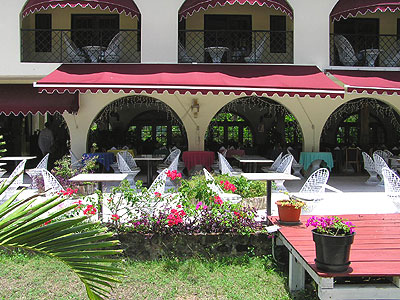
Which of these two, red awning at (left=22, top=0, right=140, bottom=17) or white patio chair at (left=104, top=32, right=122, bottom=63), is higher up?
red awning at (left=22, top=0, right=140, bottom=17)

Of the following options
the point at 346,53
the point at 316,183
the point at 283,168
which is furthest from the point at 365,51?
the point at 316,183

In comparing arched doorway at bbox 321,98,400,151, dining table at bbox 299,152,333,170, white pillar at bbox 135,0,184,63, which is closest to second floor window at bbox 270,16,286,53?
white pillar at bbox 135,0,184,63

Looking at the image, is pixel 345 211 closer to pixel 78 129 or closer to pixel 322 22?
pixel 322 22

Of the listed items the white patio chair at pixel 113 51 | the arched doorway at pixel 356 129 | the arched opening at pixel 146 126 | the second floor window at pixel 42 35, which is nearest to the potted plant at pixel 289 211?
the white patio chair at pixel 113 51

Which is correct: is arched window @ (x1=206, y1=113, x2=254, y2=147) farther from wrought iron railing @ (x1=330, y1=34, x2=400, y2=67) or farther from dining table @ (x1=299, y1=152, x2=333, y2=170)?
dining table @ (x1=299, y1=152, x2=333, y2=170)

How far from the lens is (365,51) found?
581 inches

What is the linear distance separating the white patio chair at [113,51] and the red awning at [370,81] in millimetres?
7637

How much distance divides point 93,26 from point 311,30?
8531 mm

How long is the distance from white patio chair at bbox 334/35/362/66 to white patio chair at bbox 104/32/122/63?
8309mm

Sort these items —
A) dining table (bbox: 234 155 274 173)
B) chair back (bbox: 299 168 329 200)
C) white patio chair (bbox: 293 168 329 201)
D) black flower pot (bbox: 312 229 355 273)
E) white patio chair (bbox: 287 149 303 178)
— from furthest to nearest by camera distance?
white patio chair (bbox: 287 149 303 178) → dining table (bbox: 234 155 274 173) → chair back (bbox: 299 168 329 200) → white patio chair (bbox: 293 168 329 201) → black flower pot (bbox: 312 229 355 273)

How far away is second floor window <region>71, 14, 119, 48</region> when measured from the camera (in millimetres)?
16047

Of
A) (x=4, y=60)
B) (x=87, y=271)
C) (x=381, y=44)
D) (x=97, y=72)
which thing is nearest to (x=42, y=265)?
(x=87, y=271)

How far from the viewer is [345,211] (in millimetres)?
9227

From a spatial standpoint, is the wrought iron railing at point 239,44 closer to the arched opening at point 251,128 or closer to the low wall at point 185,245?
the arched opening at point 251,128
